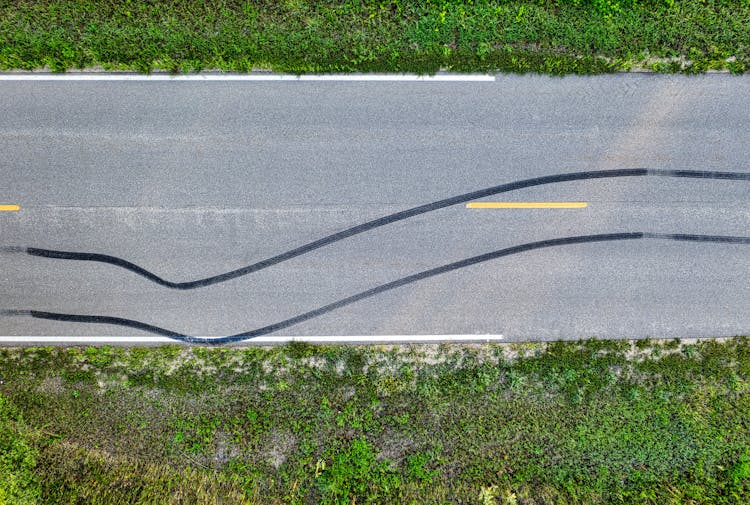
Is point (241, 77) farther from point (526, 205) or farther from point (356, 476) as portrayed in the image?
point (356, 476)

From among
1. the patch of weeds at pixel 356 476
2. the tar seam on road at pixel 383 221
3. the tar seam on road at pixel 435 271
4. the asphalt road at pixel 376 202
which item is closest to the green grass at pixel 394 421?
the patch of weeds at pixel 356 476

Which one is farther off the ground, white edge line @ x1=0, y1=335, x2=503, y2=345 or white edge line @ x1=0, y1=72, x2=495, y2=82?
white edge line @ x1=0, y1=72, x2=495, y2=82

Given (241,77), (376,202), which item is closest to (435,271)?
(376,202)

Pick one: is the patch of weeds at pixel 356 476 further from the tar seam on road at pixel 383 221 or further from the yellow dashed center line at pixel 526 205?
the yellow dashed center line at pixel 526 205

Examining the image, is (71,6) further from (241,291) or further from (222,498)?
(222,498)

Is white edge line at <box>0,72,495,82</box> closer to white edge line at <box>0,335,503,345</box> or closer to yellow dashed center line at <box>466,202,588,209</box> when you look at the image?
yellow dashed center line at <box>466,202,588,209</box>

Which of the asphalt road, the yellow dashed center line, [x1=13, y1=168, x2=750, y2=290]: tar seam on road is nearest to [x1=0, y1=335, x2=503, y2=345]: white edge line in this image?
the asphalt road
